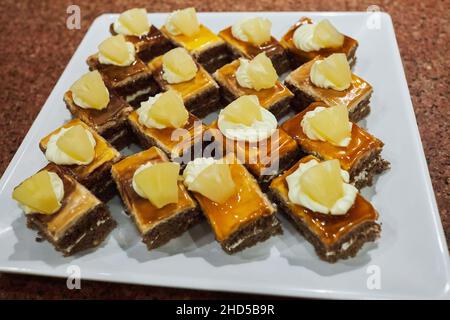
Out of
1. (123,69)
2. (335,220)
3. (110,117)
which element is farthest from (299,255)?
(123,69)

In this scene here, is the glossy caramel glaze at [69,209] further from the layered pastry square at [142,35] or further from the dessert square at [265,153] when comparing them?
the layered pastry square at [142,35]

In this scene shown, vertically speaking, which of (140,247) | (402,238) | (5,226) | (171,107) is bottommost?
(402,238)

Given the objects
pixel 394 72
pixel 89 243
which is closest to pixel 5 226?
pixel 89 243

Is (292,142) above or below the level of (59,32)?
below

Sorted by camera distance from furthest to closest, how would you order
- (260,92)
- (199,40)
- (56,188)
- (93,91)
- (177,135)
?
(199,40)
(260,92)
(93,91)
(177,135)
(56,188)

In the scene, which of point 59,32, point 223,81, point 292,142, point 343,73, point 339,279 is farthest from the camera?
point 59,32

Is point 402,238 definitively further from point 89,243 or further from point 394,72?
point 89,243

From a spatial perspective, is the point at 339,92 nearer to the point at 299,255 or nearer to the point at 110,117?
the point at 299,255

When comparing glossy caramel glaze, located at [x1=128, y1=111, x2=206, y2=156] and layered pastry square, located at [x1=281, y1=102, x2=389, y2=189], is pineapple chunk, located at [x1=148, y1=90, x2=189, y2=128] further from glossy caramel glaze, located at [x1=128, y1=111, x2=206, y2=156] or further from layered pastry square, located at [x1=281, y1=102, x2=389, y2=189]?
layered pastry square, located at [x1=281, y1=102, x2=389, y2=189]
